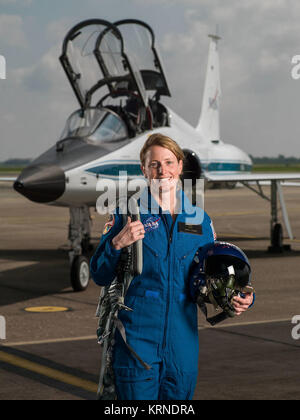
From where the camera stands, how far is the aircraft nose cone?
12.3m

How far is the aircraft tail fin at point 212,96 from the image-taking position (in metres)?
25.5

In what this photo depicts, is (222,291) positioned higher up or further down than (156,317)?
higher up

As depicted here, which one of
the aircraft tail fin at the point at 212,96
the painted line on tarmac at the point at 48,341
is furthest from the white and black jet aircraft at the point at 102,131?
the aircraft tail fin at the point at 212,96

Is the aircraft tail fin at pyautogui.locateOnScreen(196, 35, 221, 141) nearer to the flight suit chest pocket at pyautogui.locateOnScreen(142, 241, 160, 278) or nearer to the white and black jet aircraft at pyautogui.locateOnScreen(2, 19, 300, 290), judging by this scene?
the white and black jet aircraft at pyautogui.locateOnScreen(2, 19, 300, 290)

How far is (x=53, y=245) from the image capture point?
20.5 metres

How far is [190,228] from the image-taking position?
13.6 feet

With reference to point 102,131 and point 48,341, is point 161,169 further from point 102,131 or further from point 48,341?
point 102,131

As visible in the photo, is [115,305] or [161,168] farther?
[161,168]

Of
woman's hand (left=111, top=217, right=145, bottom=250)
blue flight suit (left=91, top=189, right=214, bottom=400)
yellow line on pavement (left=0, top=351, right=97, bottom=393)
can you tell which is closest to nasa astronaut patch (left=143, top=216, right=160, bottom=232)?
blue flight suit (left=91, top=189, right=214, bottom=400)

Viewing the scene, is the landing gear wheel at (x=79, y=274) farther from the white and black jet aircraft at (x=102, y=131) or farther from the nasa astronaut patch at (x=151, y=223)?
the nasa astronaut patch at (x=151, y=223)

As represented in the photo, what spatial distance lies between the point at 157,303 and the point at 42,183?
28.4 ft

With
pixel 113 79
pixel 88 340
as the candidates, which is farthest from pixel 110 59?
pixel 88 340

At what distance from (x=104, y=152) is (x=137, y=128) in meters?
1.45
